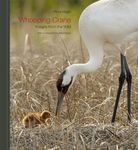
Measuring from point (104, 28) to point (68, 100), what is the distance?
62cm

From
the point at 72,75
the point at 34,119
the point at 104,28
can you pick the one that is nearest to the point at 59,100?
the point at 72,75

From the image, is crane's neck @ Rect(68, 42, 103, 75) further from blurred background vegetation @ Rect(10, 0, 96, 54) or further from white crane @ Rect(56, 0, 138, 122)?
blurred background vegetation @ Rect(10, 0, 96, 54)

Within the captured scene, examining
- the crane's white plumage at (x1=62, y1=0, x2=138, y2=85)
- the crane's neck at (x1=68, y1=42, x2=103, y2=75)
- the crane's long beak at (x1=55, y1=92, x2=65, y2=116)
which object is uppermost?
the crane's white plumage at (x1=62, y1=0, x2=138, y2=85)

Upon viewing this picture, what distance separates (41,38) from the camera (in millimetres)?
6371

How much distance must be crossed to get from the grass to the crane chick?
0.05m

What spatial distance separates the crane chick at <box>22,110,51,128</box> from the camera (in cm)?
625

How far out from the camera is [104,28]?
6457mm

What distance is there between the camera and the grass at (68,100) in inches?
242

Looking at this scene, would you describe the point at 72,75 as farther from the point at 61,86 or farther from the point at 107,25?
the point at 107,25

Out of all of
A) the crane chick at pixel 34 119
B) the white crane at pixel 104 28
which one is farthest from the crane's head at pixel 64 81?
the crane chick at pixel 34 119

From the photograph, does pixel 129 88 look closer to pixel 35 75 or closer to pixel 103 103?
pixel 103 103

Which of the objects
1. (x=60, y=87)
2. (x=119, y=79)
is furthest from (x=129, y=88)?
(x=60, y=87)

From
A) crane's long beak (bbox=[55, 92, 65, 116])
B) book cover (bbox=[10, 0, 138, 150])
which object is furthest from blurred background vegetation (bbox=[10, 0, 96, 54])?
crane's long beak (bbox=[55, 92, 65, 116])

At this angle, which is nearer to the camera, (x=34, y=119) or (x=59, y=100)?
(x=34, y=119)
